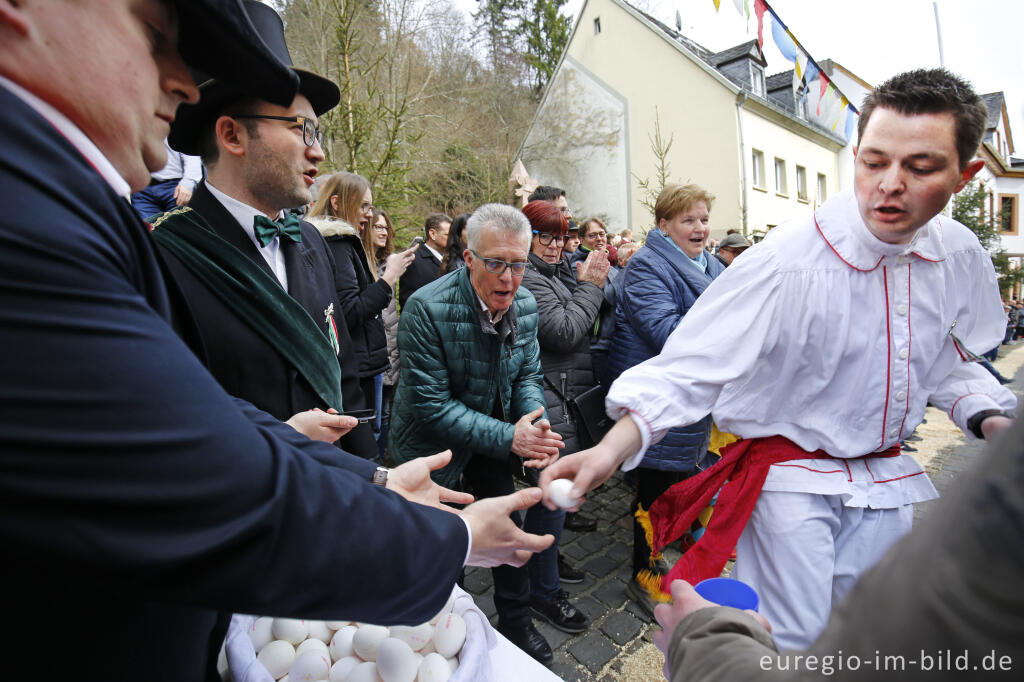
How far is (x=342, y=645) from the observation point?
149 cm

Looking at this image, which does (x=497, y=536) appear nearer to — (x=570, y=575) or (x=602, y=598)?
(x=602, y=598)

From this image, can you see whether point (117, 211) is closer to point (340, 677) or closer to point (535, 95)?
point (340, 677)

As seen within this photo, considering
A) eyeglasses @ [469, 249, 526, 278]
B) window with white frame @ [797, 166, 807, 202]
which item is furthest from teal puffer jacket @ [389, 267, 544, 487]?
window with white frame @ [797, 166, 807, 202]

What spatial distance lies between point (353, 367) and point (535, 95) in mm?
26192

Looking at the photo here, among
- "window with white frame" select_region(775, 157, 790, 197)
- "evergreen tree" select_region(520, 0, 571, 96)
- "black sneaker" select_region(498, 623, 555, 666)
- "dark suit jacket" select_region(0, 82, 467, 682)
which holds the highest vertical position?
"evergreen tree" select_region(520, 0, 571, 96)

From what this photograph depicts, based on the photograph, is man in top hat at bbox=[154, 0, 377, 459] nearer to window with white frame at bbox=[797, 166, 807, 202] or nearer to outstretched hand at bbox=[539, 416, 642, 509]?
outstretched hand at bbox=[539, 416, 642, 509]

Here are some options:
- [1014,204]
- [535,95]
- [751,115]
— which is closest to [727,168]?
[751,115]

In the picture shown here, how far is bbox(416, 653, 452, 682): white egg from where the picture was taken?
1.35m

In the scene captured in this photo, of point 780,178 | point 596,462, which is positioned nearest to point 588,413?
point 596,462

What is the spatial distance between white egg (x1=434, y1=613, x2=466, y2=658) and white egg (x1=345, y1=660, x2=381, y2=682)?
7.0 inches

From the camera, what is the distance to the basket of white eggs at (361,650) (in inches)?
53.3

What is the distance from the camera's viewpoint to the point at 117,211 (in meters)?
0.75

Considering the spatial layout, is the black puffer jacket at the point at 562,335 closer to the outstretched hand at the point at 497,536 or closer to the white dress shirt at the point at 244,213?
the white dress shirt at the point at 244,213

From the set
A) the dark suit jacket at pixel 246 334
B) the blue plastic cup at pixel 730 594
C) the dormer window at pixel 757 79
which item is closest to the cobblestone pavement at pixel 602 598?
the blue plastic cup at pixel 730 594
